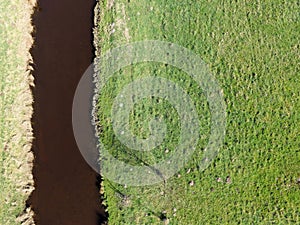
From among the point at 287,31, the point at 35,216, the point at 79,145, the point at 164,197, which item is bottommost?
the point at 35,216

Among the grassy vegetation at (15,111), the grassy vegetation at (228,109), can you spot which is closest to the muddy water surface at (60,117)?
the grassy vegetation at (15,111)

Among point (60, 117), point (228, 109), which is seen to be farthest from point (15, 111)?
point (228, 109)

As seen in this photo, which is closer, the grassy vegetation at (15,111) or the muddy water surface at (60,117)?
the grassy vegetation at (15,111)

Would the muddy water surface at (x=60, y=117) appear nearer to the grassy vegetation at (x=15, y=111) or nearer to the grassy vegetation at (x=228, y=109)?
the grassy vegetation at (x=15, y=111)

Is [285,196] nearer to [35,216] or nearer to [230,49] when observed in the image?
[230,49]

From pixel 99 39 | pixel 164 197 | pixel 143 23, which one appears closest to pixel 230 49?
pixel 143 23

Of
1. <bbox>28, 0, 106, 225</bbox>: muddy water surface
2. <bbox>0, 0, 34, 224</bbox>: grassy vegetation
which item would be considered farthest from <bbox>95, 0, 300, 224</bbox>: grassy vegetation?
<bbox>0, 0, 34, 224</bbox>: grassy vegetation

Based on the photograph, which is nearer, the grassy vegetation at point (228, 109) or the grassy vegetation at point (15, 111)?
the grassy vegetation at point (15, 111)
